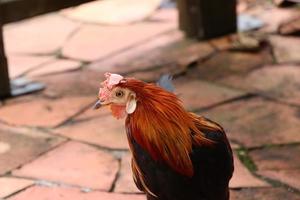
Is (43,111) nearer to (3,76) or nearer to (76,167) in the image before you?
(3,76)

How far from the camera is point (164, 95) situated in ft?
5.69

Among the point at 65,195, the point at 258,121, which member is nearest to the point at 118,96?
the point at 65,195

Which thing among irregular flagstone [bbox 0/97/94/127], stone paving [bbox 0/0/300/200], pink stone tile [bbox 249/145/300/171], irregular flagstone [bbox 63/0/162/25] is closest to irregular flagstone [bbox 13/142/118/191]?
stone paving [bbox 0/0/300/200]

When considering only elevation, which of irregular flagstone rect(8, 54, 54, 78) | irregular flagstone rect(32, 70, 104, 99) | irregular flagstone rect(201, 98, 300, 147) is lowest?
irregular flagstone rect(201, 98, 300, 147)

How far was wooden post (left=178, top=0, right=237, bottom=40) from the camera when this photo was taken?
398 centimetres

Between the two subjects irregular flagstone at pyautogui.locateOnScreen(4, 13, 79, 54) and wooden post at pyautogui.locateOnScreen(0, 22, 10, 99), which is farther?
irregular flagstone at pyautogui.locateOnScreen(4, 13, 79, 54)

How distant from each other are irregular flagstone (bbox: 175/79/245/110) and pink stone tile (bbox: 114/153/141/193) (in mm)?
602

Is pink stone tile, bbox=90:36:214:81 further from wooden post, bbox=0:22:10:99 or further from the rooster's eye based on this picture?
the rooster's eye

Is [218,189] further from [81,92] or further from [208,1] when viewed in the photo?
[208,1]

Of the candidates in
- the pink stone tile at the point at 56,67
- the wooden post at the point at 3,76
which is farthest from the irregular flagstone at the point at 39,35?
the wooden post at the point at 3,76

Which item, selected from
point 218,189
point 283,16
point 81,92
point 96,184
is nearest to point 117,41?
point 81,92

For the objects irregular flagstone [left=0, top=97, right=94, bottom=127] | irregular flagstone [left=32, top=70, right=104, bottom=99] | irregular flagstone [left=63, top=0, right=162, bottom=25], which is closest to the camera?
irregular flagstone [left=0, top=97, right=94, bottom=127]

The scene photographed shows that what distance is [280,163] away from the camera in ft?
8.31

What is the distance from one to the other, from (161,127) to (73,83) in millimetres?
1847
